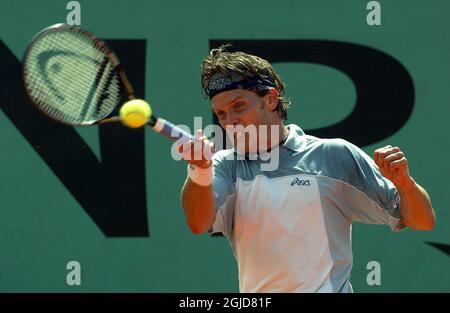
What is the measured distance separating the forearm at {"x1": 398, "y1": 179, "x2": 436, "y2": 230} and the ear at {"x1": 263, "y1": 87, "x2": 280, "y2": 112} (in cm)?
56

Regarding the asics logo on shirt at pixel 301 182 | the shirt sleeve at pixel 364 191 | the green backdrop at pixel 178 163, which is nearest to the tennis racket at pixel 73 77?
the asics logo on shirt at pixel 301 182

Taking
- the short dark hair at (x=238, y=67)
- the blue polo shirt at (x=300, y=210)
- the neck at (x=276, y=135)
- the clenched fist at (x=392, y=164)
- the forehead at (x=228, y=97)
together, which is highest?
the short dark hair at (x=238, y=67)

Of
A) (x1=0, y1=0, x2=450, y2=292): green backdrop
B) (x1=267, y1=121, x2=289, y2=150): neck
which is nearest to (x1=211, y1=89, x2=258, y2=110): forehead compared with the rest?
(x1=267, y1=121, x2=289, y2=150): neck

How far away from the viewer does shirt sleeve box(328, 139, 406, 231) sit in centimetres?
394

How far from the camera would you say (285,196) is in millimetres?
3855

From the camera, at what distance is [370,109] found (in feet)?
19.6

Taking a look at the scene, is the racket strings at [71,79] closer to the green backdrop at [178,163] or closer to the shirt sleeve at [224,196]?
the shirt sleeve at [224,196]

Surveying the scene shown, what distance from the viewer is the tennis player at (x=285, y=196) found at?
12.4 ft

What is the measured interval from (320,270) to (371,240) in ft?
7.07

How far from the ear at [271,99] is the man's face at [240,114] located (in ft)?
0.21

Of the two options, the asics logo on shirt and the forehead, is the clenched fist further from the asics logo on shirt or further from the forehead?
the forehead

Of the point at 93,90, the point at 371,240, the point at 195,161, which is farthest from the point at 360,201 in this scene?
the point at 371,240

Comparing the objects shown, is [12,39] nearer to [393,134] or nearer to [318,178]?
[393,134]

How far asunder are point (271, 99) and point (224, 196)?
416 mm
